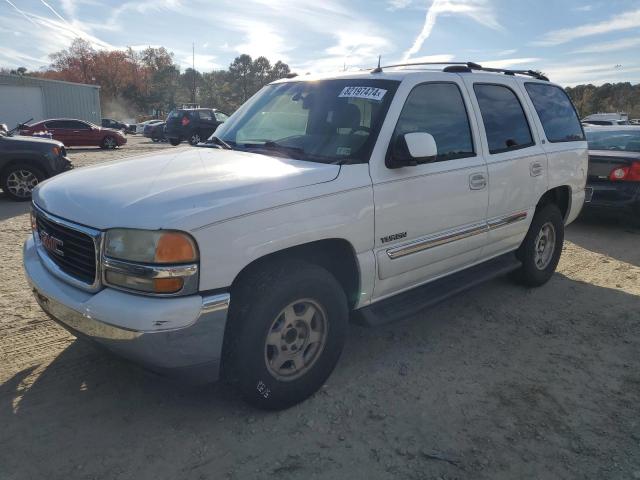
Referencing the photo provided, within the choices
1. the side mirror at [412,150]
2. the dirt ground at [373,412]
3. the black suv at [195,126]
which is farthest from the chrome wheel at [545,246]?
the black suv at [195,126]

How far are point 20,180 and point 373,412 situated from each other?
8.54m

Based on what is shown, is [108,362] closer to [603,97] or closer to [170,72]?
[603,97]

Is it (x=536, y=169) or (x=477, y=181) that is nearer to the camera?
(x=477, y=181)

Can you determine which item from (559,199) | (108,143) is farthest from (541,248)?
(108,143)

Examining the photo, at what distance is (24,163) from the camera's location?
8.98 meters

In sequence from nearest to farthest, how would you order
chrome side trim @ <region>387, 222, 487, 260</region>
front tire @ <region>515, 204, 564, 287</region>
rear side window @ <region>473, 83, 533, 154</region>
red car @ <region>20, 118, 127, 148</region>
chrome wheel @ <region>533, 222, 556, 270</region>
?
chrome side trim @ <region>387, 222, 487, 260</region> < rear side window @ <region>473, 83, 533, 154</region> < front tire @ <region>515, 204, 564, 287</region> < chrome wheel @ <region>533, 222, 556, 270</region> < red car @ <region>20, 118, 127, 148</region>

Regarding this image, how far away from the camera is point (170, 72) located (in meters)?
77.3

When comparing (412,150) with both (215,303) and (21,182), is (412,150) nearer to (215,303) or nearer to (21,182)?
(215,303)

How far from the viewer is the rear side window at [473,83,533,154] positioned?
13.2ft

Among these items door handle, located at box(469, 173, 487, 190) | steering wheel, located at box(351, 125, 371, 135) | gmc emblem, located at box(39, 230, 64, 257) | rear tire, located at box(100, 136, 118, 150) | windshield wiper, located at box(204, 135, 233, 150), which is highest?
steering wheel, located at box(351, 125, 371, 135)

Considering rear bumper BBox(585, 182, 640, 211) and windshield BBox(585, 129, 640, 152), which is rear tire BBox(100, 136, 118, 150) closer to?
windshield BBox(585, 129, 640, 152)

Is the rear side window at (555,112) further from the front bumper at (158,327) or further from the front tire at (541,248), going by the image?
the front bumper at (158,327)

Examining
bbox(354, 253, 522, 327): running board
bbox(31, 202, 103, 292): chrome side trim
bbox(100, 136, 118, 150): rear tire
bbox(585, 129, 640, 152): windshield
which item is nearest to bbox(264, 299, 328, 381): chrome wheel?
bbox(354, 253, 522, 327): running board

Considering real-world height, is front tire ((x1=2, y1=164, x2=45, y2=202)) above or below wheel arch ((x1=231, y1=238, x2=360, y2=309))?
below
